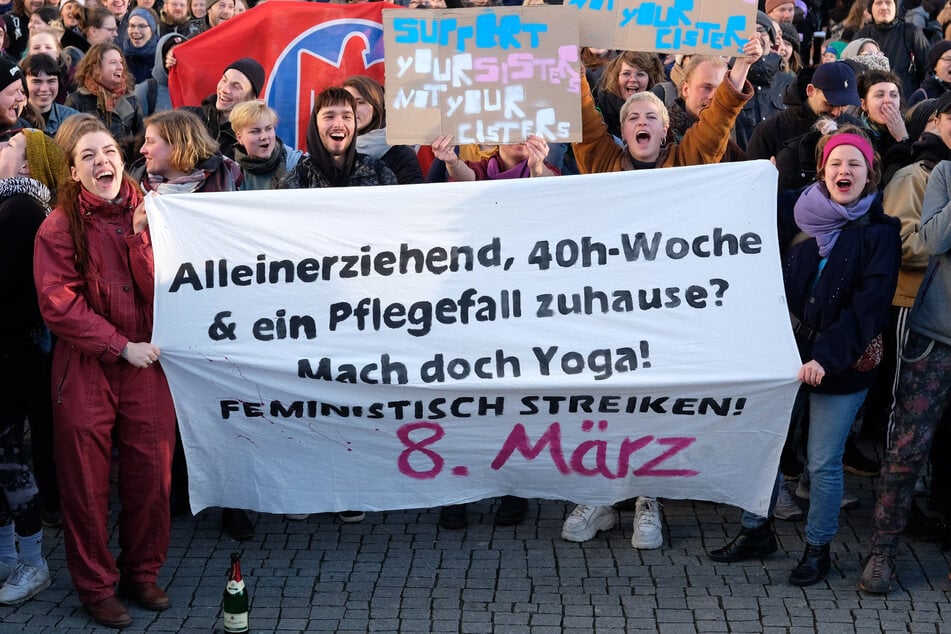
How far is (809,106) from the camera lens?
7.07 m

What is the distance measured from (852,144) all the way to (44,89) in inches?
205

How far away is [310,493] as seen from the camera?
5.54 m

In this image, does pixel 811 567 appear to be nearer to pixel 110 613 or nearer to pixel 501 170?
pixel 501 170

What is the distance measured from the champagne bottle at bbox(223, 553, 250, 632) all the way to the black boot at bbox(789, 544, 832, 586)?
92.2 inches

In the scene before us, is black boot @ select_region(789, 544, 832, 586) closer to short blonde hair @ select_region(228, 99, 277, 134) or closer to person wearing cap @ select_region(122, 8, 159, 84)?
short blonde hair @ select_region(228, 99, 277, 134)

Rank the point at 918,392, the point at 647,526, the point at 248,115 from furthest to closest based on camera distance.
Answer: the point at 248,115
the point at 647,526
the point at 918,392

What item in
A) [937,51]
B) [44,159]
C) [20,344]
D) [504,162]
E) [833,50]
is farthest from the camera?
[833,50]

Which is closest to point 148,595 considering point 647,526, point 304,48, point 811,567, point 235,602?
point 235,602

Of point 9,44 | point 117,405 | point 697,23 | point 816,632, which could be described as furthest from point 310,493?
point 9,44

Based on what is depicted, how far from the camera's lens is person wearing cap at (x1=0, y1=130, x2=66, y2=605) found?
5.39 meters

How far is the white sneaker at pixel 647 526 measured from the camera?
588 cm

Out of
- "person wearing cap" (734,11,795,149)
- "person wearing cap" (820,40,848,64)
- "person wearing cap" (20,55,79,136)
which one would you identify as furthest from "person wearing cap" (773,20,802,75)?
"person wearing cap" (20,55,79,136)

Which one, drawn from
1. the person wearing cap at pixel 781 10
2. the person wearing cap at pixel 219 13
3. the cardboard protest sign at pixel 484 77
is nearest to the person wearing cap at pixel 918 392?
the cardboard protest sign at pixel 484 77

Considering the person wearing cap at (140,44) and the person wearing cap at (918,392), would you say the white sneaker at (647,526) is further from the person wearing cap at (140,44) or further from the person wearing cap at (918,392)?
the person wearing cap at (140,44)
